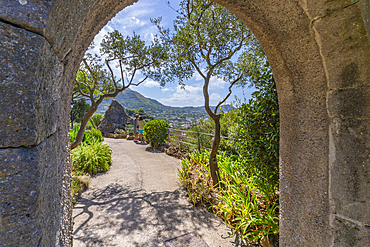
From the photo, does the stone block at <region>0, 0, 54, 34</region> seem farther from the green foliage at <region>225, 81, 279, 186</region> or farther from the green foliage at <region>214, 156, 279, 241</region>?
the green foliage at <region>214, 156, 279, 241</region>

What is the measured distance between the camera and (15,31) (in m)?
0.60

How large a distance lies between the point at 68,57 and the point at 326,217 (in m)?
2.11

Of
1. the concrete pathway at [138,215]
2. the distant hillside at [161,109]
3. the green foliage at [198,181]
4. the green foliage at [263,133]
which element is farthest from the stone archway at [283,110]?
the distant hillside at [161,109]

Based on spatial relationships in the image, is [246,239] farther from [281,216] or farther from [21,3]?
[21,3]

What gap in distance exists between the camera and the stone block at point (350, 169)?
3.64ft

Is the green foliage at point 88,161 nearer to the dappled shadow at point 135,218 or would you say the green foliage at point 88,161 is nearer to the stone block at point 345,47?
the dappled shadow at point 135,218

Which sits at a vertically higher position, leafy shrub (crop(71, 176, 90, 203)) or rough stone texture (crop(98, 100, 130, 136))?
rough stone texture (crop(98, 100, 130, 136))

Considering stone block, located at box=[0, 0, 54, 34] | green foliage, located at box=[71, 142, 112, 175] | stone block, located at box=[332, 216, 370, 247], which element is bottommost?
green foliage, located at box=[71, 142, 112, 175]

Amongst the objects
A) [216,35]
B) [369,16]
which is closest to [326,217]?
[369,16]

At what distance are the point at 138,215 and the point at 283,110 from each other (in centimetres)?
287

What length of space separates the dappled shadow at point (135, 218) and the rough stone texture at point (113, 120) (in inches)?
438

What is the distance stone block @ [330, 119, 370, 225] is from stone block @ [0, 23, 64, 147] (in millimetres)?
1824

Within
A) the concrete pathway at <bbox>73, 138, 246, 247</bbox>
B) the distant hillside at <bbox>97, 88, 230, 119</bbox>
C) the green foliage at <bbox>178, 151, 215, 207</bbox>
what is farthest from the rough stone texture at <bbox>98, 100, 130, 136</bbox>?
the green foliage at <bbox>178, 151, 215, 207</bbox>

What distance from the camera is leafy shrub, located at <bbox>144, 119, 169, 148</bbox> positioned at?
8273 millimetres
